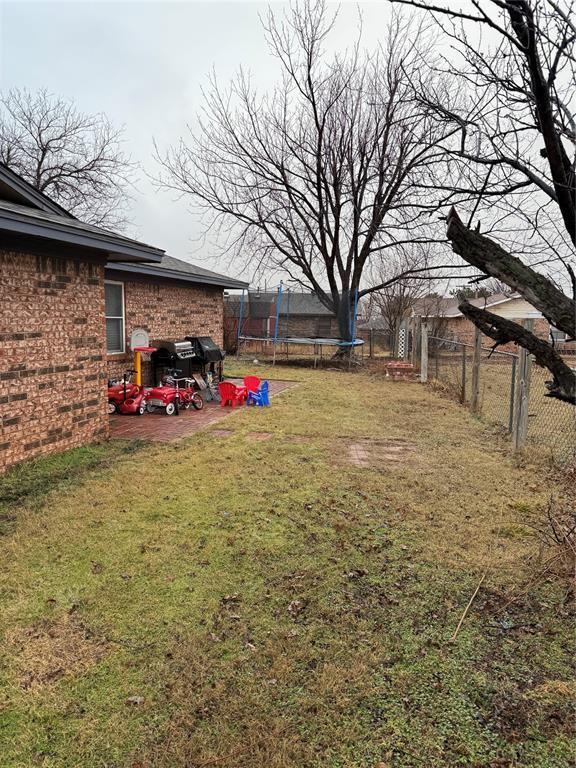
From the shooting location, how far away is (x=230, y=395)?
402 inches

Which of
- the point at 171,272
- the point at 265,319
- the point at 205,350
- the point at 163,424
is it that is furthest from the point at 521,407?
the point at 265,319

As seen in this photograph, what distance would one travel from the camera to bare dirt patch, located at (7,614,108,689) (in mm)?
2463

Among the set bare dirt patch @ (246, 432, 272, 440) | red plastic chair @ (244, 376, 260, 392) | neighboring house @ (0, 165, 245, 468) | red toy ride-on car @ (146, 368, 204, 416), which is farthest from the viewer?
red plastic chair @ (244, 376, 260, 392)

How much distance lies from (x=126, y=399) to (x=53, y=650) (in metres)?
6.77

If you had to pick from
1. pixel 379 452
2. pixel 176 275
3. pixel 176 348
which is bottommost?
pixel 379 452

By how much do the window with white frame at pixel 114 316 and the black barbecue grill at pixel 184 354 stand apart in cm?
71

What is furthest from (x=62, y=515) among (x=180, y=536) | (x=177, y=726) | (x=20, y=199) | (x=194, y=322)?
(x=194, y=322)

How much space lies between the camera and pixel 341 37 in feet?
54.4

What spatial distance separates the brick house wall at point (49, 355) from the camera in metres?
5.55

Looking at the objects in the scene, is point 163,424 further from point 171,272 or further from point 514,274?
point 514,274

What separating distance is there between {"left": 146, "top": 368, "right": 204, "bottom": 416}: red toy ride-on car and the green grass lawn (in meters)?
3.50

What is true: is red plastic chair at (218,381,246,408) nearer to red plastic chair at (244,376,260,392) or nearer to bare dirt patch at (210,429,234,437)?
red plastic chair at (244,376,260,392)

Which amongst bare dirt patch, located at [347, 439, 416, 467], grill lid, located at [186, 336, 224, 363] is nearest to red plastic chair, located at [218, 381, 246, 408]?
grill lid, located at [186, 336, 224, 363]

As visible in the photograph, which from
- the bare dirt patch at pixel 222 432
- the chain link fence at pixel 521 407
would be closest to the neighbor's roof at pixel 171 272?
the bare dirt patch at pixel 222 432
